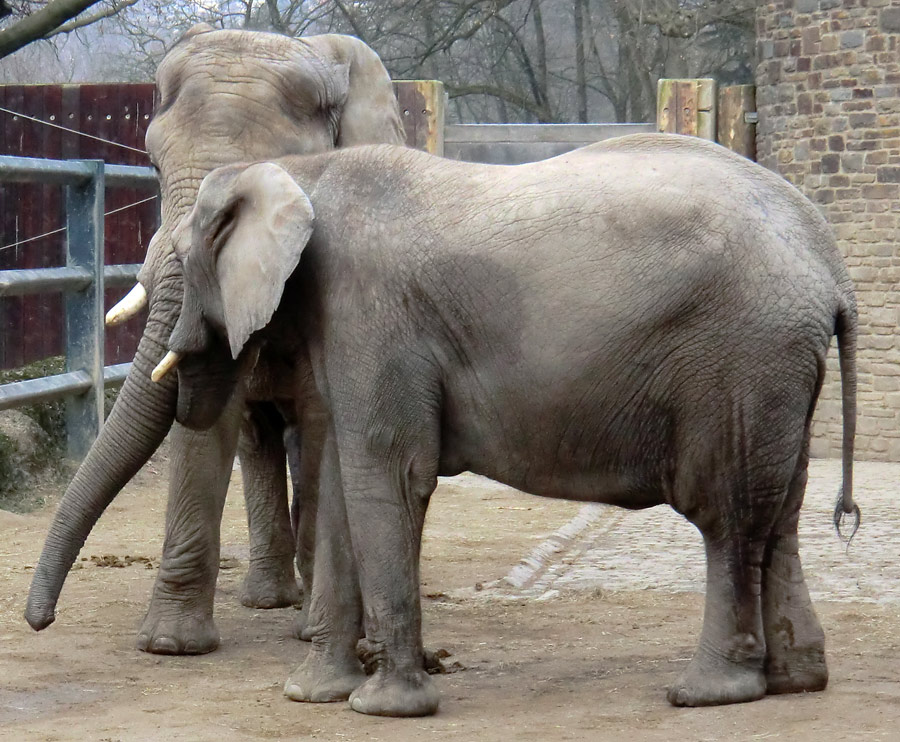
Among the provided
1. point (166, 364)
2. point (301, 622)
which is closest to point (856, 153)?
point (301, 622)

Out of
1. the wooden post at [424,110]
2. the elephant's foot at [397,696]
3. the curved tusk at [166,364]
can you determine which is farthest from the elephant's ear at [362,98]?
the wooden post at [424,110]

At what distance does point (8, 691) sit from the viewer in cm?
486

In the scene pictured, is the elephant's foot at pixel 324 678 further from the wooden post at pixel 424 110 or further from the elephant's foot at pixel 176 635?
the wooden post at pixel 424 110

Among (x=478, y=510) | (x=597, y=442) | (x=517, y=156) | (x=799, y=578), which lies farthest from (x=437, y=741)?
(x=517, y=156)

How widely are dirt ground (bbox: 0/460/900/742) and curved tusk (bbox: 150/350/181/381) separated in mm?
994

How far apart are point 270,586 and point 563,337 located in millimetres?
2504

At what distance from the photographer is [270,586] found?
20.9 feet

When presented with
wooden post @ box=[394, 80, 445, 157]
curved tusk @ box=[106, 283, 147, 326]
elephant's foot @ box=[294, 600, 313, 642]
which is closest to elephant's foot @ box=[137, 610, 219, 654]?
elephant's foot @ box=[294, 600, 313, 642]

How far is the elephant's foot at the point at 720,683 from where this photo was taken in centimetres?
447

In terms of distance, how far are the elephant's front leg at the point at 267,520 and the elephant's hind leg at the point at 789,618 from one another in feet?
7.77

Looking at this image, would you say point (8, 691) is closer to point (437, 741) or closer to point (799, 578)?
point (437, 741)

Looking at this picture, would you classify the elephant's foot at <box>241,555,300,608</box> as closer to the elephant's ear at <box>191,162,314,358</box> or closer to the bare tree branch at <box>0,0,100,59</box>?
the elephant's ear at <box>191,162,314,358</box>

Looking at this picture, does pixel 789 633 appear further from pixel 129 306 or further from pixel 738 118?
pixel 738 118

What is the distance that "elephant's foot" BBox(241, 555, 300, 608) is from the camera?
6.36 m
